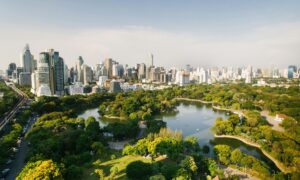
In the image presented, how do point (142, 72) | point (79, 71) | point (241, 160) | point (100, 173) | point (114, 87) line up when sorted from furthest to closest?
point (142, 72)
point (79, 71)
point (114, 87)
point (241, 160)
point (100, 173)

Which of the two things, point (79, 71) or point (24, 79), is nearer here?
point (24, 79)

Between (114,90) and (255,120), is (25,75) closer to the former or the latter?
(114,90)

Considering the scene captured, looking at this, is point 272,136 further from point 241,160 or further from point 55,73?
point 55,73

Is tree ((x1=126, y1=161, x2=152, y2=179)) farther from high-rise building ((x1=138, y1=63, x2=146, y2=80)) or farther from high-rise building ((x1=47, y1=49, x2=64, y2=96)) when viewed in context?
high-rise building ((x1=138, y1=63, x2=146, y2=80))

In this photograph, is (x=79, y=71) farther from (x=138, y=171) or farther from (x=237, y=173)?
(x=237, y=173)

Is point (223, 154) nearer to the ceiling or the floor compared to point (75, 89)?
nearer to the floor

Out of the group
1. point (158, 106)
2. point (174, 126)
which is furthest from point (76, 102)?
point (174, 126)

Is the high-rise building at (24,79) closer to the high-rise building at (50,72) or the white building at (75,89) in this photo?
the white building at (75,89)

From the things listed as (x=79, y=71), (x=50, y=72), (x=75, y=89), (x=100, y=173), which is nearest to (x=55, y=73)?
(x=50, y=72)

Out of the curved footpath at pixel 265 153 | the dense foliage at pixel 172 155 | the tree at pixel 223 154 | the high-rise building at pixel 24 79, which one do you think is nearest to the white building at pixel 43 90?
the high-rise building at pixel 24 79

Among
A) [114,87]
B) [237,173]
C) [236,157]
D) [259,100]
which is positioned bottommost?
[237,173]

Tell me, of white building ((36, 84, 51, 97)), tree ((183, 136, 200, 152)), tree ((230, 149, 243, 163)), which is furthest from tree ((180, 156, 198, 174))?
white building ((36, 84, 51, 97))

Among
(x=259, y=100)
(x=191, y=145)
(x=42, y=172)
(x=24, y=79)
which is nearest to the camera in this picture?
(x=42, y=172)
